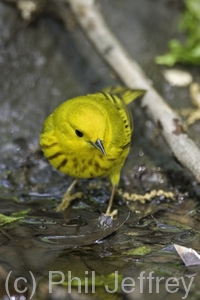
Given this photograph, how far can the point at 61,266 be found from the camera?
4.18 m

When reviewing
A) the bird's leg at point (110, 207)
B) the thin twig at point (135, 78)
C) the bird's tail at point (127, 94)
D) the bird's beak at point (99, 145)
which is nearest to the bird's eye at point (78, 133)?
the bird's beak at point (99, 145)

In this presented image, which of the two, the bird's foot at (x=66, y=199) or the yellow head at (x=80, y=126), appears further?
the bird's foot at (x=66, y=199)

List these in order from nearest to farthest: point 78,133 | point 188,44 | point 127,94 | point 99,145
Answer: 1. point 99,145
2. point 78,133
3. point 127,94
4. point 188,44

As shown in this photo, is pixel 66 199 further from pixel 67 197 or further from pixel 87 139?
pixel 87 139

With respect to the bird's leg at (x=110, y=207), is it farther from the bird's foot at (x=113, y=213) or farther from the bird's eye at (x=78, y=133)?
the bird's eye at (x=78, y=133)

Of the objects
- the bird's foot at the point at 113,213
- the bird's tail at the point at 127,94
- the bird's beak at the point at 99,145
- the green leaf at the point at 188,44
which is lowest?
the bird's foot at the point at 113,213

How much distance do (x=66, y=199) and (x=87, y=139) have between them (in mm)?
928

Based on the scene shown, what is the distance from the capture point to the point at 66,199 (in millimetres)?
5605

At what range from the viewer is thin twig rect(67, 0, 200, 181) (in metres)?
5.31

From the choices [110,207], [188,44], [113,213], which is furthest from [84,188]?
[188,44]

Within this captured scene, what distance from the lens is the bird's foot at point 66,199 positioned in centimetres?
550

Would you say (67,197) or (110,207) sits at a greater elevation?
(67,197)

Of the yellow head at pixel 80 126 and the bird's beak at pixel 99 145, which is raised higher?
the yellow head at pixel 80 126

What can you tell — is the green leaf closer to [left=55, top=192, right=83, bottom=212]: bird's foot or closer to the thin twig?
the thin twig
